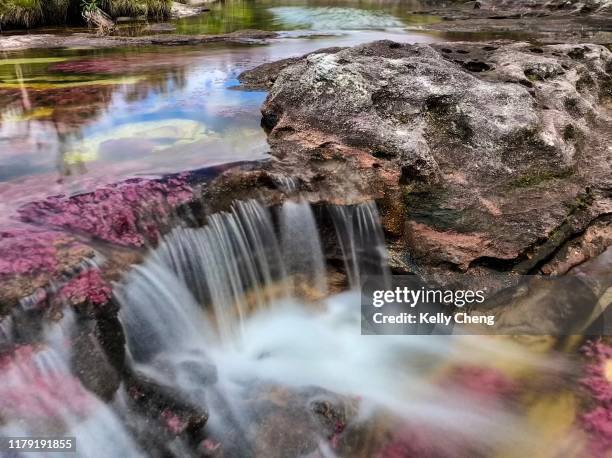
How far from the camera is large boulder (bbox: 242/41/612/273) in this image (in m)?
5.61

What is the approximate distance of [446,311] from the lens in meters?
5.30

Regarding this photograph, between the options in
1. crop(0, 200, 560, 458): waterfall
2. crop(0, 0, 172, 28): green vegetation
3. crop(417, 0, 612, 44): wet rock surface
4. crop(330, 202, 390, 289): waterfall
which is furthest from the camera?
crop(0, 0, 172, 28): green vegetation

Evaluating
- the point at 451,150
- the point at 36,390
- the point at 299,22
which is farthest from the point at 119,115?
the point at 299,22

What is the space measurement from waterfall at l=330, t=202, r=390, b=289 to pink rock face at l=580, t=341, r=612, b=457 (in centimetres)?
231

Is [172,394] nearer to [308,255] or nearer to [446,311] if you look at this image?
[308,255]

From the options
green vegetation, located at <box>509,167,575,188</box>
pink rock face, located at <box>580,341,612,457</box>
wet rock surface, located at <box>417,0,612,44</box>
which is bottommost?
pink rock face, located at <box>580,341,612,457</box>

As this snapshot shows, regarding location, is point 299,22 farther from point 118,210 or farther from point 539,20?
point 118,210

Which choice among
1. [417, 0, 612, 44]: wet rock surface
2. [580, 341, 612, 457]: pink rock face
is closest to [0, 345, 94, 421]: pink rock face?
[580, 341, 612, 457]: pink rock face

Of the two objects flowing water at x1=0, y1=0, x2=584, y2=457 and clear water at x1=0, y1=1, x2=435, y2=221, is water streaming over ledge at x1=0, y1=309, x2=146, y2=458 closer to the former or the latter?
flowing water at x1=0, y1=0, x2=584, y2=457

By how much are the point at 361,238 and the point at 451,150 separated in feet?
6.05

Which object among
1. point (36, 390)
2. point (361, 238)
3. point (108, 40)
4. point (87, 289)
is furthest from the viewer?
point (108, 40)

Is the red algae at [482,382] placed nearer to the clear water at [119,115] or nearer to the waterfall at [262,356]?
the waterfall at [262,356]

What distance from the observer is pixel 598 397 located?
4332 mm

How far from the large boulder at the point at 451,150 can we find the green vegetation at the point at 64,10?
18.8 m
